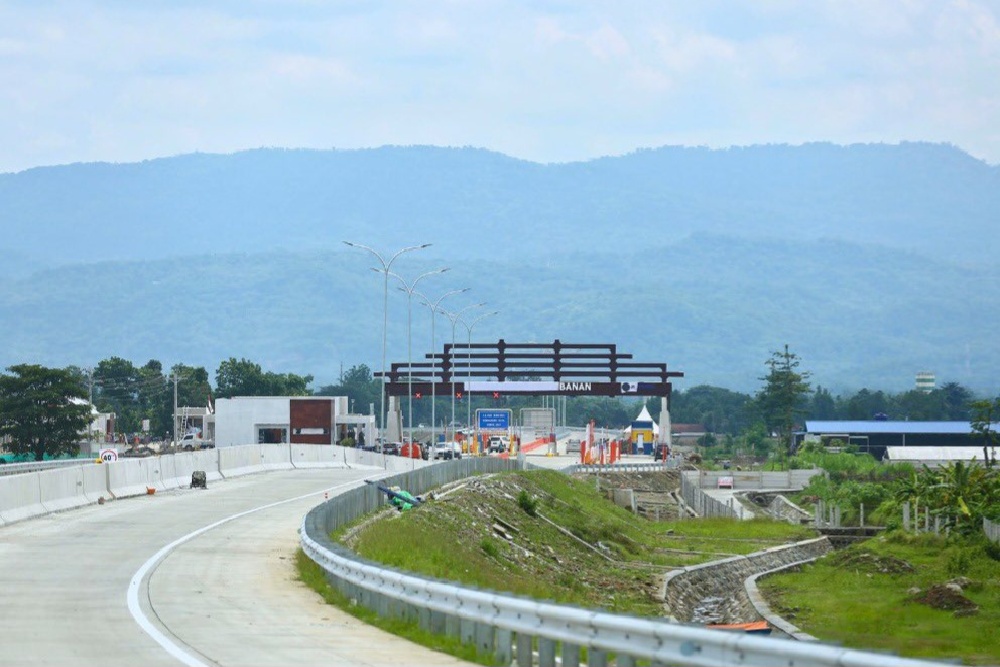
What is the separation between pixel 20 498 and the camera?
39312mm

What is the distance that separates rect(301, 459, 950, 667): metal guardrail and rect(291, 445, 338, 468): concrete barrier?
169ft

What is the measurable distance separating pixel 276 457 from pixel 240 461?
6.65m

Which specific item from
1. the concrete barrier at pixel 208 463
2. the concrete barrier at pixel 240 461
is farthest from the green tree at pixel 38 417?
the concrete barrier at pixel 208 463

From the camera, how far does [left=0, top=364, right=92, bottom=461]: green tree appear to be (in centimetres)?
12106

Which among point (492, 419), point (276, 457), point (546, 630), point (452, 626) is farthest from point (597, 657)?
point (492, 419)

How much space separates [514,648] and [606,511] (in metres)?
62.7

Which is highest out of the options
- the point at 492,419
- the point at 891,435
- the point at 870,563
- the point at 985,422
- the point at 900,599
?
the point at 492,419

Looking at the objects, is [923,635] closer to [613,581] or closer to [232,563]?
[613,581]

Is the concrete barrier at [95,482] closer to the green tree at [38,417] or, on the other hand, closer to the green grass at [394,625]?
the green grass at [394,625]

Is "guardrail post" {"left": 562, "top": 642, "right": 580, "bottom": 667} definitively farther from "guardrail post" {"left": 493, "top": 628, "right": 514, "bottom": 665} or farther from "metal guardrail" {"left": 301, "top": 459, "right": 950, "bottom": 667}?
"guardrail post" {"left": 493, "top": 628, "right": 514, "bottom": 665}

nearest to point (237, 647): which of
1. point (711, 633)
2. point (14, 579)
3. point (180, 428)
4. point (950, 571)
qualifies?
point (711, 633)

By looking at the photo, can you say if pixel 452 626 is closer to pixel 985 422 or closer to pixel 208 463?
pixel 208 463

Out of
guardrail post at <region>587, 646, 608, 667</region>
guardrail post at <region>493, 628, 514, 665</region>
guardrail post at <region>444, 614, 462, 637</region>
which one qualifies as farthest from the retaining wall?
guardrail post at <region>587, 646, 608, 667</region>

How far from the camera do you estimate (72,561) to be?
96.8ft
